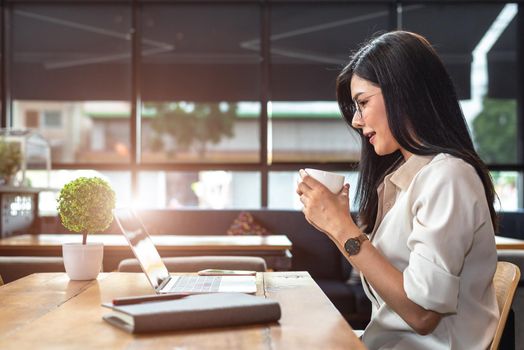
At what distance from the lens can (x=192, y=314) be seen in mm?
1231

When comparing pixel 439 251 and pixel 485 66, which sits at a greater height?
pixel 485 66

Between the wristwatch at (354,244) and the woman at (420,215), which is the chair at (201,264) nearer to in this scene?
the woman at (420,215)

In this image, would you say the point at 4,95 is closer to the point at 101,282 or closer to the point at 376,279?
the point at 101,282

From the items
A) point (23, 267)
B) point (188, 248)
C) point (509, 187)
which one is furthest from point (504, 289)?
point (509, 187)

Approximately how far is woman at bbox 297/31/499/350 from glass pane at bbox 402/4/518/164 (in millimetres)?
4739

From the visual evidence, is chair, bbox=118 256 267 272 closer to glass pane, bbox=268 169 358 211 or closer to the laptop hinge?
the laptop hinge

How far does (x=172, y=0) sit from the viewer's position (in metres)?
6.16

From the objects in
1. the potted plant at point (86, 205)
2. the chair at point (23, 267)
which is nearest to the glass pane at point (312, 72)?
the chair at point (23, 267)

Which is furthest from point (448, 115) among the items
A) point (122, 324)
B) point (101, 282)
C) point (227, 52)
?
point (227, 52)

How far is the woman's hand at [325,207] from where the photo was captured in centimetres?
156

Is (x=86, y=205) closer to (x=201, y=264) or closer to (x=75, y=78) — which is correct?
(x=201, y=264)

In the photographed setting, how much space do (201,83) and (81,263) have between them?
4323 mm

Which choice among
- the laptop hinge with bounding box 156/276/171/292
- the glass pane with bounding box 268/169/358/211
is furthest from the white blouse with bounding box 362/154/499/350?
the glass pane with bounding box 268/169/358/211

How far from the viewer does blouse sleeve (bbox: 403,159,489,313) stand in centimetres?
137
